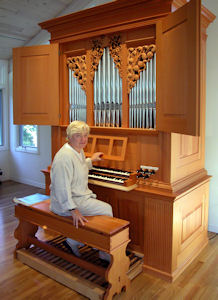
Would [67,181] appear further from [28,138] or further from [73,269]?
[28,138]

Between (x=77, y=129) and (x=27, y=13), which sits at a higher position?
(x=27, y=13)

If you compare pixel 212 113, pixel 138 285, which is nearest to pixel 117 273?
pixel 138 285

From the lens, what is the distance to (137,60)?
126 inches

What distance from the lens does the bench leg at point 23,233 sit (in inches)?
137

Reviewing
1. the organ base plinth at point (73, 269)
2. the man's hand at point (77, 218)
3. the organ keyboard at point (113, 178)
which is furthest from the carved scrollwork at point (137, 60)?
the organ base plinth at point (73, 269)

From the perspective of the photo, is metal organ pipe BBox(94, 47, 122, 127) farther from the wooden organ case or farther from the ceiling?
the ceiling

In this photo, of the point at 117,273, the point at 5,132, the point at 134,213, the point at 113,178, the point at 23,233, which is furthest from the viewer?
the point at 5,132

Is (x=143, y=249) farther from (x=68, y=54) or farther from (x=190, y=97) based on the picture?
(x=68, y=54)

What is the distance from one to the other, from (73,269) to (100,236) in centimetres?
68

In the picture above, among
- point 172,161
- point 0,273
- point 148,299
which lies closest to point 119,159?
point 172,161

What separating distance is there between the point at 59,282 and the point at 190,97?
6.89 feet

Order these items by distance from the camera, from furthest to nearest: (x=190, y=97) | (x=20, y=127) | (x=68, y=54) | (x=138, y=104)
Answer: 1. (x=20, y=127)
2. (x=68, y=54)
3. (x=138, y=104)
4. (x=190, y=97)

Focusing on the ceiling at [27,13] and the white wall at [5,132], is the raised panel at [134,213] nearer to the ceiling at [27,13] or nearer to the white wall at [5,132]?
the ceiling at [27,13]

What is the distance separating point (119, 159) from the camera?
3.35 m
